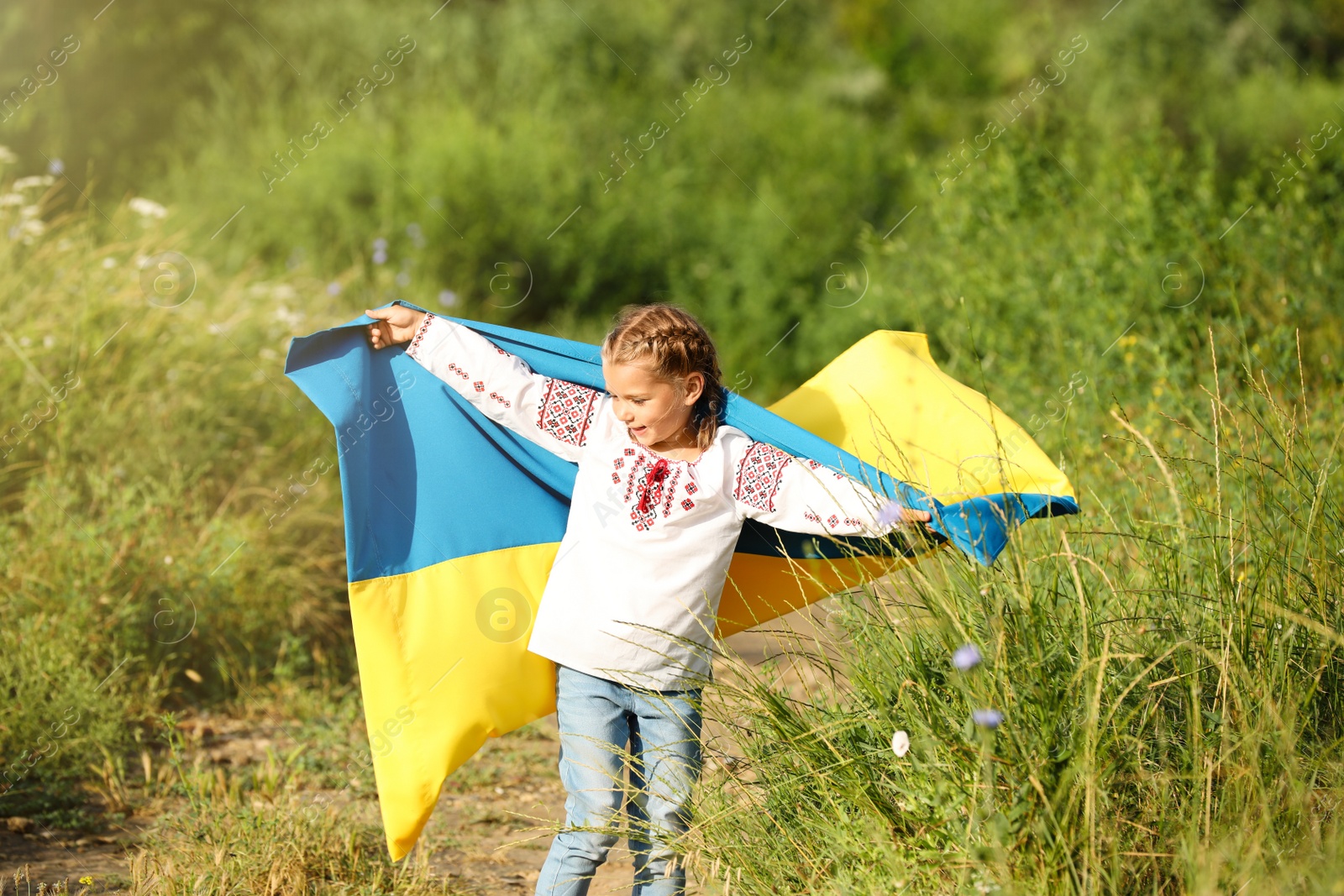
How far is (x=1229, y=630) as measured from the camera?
7.86 ft

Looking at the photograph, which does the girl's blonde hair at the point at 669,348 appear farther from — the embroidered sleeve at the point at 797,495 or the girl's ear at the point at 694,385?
the embroidered sleeve at the point at 797,495

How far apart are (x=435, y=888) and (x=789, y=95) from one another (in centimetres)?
1398

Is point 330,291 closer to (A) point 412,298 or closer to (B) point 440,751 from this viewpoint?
(A) point 412,298

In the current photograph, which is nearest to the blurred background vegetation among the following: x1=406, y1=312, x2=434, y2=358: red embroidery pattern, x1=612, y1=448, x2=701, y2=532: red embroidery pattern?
x1=612, y1=448, x2=701, y2=532: red embroidery pattern

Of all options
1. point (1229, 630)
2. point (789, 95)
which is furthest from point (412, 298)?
point (789, 95)

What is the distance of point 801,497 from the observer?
294cm

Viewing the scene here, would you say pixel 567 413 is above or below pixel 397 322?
below

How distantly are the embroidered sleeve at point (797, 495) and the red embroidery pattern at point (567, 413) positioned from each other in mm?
425

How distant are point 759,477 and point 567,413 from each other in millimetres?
543

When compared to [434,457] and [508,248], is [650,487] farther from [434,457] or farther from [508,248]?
[508,248]

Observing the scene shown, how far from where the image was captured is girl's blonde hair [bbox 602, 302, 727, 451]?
294 cm

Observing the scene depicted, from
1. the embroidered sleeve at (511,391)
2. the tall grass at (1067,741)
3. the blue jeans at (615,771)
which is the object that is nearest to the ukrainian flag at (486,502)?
the embroidered sleeve at (511,391)

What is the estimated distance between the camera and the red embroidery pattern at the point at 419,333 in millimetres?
3243

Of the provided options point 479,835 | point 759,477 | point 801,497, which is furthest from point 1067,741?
point 479,835
